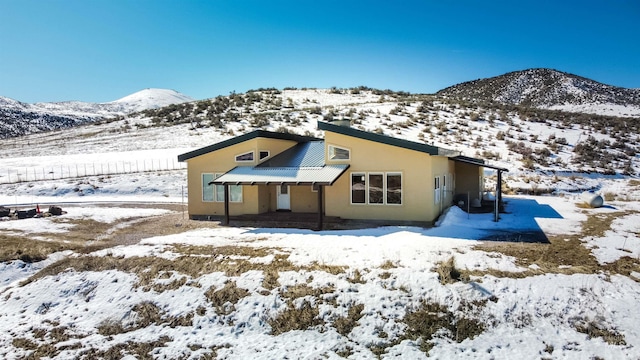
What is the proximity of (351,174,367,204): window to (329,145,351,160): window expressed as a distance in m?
0.83

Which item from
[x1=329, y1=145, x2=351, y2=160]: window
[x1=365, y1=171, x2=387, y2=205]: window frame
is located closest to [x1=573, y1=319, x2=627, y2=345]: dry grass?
[x1=365, y1=171, x2=387, y2=205]: window frame

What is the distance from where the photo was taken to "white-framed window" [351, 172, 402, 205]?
50.2 feet

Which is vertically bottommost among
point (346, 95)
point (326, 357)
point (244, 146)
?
point (326, 357)

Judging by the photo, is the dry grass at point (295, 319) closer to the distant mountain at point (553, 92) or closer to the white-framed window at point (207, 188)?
the white-framed window at point (207, 188)

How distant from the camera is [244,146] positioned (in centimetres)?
1816

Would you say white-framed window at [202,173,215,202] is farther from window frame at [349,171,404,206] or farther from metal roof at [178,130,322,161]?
window frame at [349,171,404,206]

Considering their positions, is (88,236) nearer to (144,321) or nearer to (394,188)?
(144,321)

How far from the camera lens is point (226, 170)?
18.3 m

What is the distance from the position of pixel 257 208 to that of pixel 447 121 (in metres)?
27.4

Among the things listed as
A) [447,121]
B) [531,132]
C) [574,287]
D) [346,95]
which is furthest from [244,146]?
[346,95]

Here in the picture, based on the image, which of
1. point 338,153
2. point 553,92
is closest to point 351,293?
point 338,153

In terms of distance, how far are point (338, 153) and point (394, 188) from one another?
2.68m

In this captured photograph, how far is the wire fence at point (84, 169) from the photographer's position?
30.3m

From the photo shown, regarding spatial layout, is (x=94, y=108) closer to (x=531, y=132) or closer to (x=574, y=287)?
(x=531, y=132)
